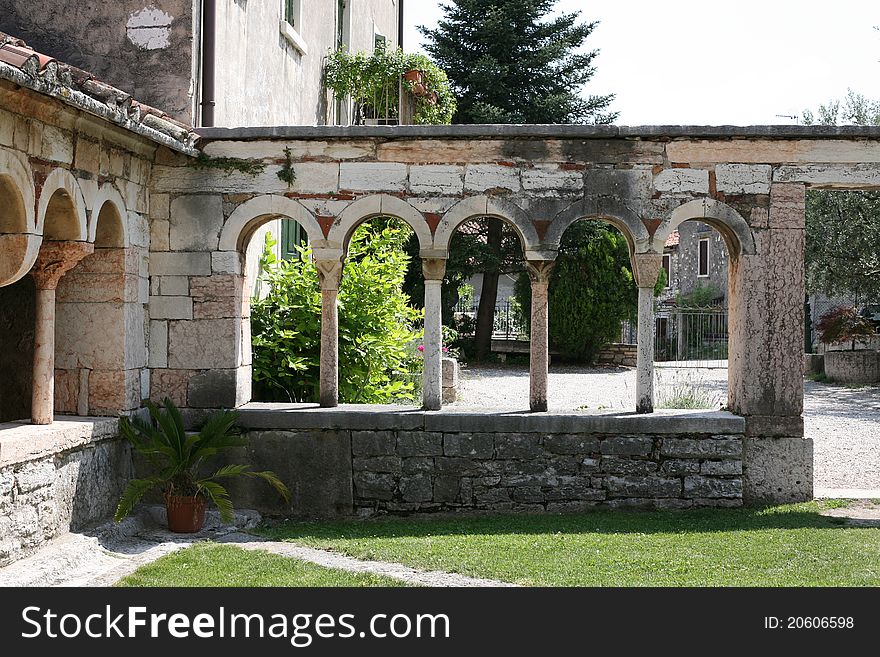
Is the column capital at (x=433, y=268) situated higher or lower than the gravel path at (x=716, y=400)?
higher

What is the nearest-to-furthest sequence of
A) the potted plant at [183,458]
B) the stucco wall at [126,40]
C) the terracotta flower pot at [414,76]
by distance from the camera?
the potted plant at [183,458] → the stucco wall at [126,40] → the terracotta flower pot at [414,76]

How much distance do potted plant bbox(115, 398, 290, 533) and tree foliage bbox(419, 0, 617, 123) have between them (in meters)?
14.4

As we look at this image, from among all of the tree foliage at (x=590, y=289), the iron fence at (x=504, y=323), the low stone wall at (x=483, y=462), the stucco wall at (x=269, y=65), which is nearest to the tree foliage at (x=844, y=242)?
the tree foliage at (x=590, y=289)

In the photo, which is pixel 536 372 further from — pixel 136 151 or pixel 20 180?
pixel 20 180

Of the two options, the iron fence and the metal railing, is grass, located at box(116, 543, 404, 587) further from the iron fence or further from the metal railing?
the metal railing

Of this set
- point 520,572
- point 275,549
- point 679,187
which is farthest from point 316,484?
point 679,187

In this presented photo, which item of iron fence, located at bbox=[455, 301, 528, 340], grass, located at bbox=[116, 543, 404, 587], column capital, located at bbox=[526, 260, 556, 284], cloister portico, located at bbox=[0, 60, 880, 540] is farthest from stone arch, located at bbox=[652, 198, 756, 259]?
iron fence, located at bbox=[455, 301, 528, 340]

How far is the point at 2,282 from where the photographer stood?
19.0 ft

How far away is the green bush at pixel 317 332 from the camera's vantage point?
851 cm

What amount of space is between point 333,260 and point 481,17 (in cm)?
1498

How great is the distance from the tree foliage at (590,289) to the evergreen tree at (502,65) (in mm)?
1185

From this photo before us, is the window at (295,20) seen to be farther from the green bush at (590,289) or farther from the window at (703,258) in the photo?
the window at (703,258)

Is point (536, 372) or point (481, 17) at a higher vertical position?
point (481, 17)
